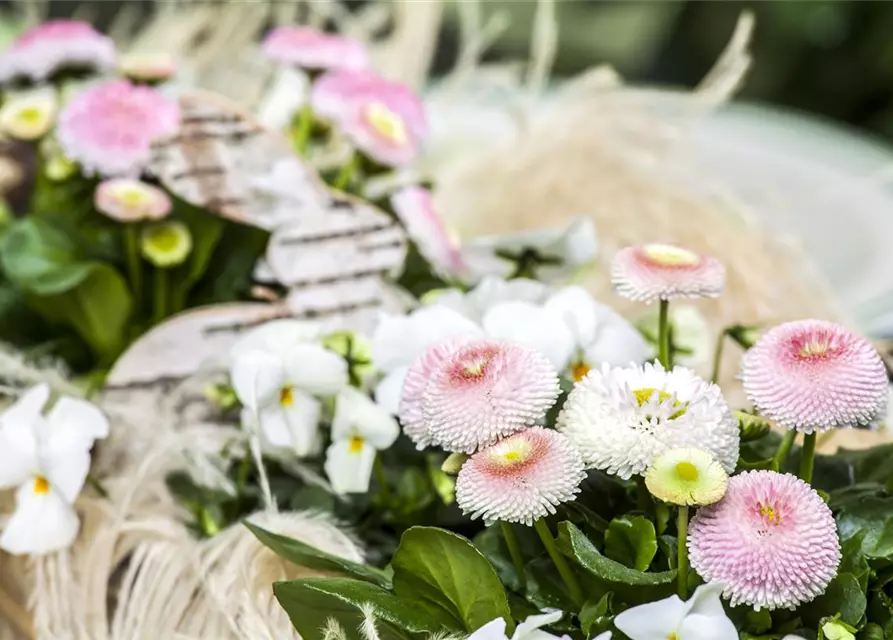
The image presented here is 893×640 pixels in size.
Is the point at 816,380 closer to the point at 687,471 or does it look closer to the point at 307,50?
the point at 687,471

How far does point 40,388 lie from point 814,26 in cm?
132

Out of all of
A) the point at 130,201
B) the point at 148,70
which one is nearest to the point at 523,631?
the point at 130,201

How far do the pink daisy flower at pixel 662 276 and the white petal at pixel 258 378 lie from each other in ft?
0.47

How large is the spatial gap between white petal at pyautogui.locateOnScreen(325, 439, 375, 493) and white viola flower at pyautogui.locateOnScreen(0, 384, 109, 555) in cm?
10

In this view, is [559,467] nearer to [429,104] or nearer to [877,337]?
[877,337]

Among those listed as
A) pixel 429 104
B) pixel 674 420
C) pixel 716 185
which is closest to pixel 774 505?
pixel 674 420

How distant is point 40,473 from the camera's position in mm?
389

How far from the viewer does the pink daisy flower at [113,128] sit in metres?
0.50

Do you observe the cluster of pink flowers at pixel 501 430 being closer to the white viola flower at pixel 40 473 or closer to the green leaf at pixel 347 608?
the green leaf at pixel 347 608

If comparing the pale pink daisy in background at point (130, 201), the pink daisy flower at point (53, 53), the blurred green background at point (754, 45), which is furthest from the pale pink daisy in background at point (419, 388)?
the blurred green background at point (754, 45)

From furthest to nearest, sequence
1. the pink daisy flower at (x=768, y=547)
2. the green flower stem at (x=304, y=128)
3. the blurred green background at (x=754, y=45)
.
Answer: the blurred green background at (x=754, y=45), the green flower stem at (x=304, y=128), the pink daisy flower at (x=768, y=547)

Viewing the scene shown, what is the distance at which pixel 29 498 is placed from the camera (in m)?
0.39

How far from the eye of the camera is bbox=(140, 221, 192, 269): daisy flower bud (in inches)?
20.2

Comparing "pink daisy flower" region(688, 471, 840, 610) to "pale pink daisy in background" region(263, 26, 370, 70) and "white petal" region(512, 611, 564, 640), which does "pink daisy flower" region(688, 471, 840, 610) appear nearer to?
"white petal" region(512, 611, 564, 640)
